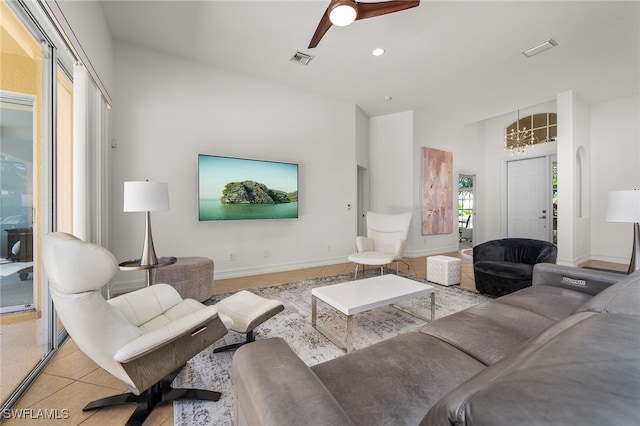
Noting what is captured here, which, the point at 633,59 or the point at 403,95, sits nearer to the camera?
the point at 633,59

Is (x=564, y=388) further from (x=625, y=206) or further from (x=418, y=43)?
(x=418, y=43)

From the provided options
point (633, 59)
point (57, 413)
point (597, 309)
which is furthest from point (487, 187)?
point (57, 413)

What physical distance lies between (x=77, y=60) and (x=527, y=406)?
328 centimetres

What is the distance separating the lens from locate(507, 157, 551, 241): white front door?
581 centimetres

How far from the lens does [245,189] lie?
153 inches

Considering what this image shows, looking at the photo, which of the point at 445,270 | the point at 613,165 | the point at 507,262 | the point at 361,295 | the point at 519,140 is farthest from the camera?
the point at 519,140

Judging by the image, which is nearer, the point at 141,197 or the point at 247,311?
the point at 247,311

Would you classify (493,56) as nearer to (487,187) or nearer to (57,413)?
(487,187)

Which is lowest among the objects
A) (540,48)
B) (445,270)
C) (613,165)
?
(445,270)

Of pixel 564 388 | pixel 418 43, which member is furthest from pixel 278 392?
pixel 418 43

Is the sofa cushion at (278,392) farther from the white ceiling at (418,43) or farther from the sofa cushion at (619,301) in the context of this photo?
the white ceiling at (418,43)

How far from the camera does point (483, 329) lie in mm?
1363

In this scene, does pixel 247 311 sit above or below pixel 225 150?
below

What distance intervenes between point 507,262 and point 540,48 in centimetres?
274
